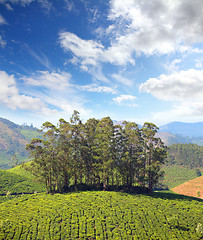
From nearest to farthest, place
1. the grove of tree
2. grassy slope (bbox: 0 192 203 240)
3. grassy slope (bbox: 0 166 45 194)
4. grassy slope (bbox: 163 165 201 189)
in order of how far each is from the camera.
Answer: grassy slope (bbox: 0 192 203 240)
the grove of tree
grassy slope (bbox: 0 166 45 194)
grassy slope (bbox: 163 165 201 189)

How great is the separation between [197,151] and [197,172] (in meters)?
45.7

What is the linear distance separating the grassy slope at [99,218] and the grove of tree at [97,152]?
724 cm

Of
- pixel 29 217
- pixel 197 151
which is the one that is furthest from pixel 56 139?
pixel 197 151

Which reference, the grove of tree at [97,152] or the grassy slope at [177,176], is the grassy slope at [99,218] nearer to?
the grove of tree at [97,152]

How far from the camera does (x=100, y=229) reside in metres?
23.9

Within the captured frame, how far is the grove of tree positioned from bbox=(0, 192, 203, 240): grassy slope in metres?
7.24

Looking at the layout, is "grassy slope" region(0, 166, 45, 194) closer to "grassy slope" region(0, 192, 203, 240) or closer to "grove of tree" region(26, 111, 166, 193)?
"grove of tree" region(26, 111, 166, 193)

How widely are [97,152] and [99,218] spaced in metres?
17.2

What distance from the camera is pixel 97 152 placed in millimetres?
40625

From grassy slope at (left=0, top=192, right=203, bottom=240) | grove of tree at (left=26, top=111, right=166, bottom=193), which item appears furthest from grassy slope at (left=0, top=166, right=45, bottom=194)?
grassy slope at (left=0, top=192, right=203, bottom=240)

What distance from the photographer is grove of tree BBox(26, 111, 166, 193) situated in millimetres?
38500

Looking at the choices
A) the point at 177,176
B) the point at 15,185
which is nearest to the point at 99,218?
the point at 15,185

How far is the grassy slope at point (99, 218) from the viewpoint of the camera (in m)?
22.8

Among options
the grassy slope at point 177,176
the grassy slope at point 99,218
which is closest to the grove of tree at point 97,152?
the grassy slope at point 99,218
